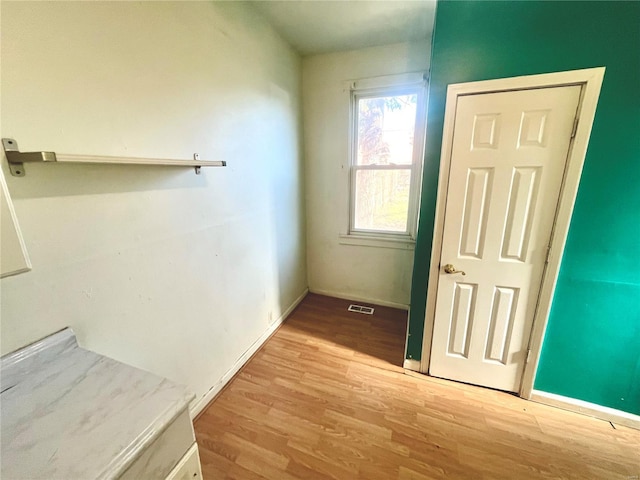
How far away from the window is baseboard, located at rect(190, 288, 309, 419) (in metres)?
1.33

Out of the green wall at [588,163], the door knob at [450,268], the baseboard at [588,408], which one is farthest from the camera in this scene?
the door knob at [450,268]

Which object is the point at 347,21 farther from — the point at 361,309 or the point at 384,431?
the point at 384,431

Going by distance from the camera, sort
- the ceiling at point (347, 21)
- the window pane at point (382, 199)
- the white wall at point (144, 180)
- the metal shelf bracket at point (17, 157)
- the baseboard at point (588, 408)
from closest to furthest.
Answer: the metal shelf bracket at point (17, 157), the white wall at point (144, 180), the baseboard at point (588, 408), the ceiling at point (347, 21), the window pane at point (382, 199)

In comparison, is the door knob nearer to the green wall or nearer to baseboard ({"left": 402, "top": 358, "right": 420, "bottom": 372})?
the green wall

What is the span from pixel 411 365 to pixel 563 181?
1.61m

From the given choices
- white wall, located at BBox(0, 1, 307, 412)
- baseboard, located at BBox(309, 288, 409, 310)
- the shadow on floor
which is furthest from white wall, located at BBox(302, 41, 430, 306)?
white wall, located at BBox(0, 1, 307, 412)

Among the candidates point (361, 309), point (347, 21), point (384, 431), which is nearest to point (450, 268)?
point (384, 431)

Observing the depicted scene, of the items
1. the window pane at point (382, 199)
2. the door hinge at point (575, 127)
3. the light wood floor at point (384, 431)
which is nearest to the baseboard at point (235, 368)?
the light wood floor at point (384, 431)

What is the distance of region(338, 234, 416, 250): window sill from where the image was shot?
2.79 meters

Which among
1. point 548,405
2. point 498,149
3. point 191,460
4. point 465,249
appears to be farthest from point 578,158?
point 191,460

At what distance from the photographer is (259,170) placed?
2133 millimetres

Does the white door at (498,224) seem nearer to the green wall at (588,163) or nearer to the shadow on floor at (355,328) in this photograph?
the green wall at (588,163)

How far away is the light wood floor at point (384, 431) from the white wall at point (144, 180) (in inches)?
16.2

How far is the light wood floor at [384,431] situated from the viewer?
4.49 feet
